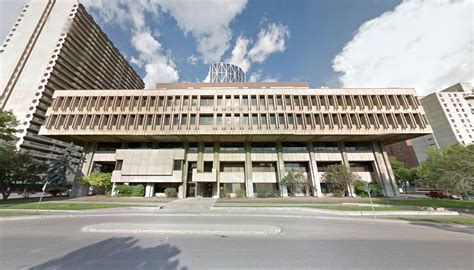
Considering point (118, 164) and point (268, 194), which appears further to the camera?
point (118, 164)

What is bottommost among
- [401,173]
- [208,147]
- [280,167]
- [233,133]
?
[401,173]

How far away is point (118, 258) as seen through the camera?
18.9ft

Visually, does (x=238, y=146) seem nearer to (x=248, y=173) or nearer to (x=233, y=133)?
(x=233, y=133)

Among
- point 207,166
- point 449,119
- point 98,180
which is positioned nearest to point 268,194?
point 207,166

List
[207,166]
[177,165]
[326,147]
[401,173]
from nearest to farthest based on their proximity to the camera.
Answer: [177,165]
[207,166]
[326,147]
[401,173]

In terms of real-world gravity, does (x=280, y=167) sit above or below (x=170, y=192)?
above

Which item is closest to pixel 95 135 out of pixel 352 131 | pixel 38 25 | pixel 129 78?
pixel 352 131

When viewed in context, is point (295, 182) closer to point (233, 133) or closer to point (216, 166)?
point (233, 133)

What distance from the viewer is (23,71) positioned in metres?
54.3

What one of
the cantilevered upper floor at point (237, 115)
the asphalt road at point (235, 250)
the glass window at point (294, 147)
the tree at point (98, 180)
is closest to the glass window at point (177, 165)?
the cantilevered upper floor at point (237, 115)

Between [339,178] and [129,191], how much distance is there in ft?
113

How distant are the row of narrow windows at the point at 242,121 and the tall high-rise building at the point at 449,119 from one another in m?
73.6

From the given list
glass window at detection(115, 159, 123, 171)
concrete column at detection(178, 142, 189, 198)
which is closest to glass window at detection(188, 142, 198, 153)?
concrete column at detection(178, 142, 189, 198)

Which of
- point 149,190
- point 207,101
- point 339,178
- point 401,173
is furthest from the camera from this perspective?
point 401,173
